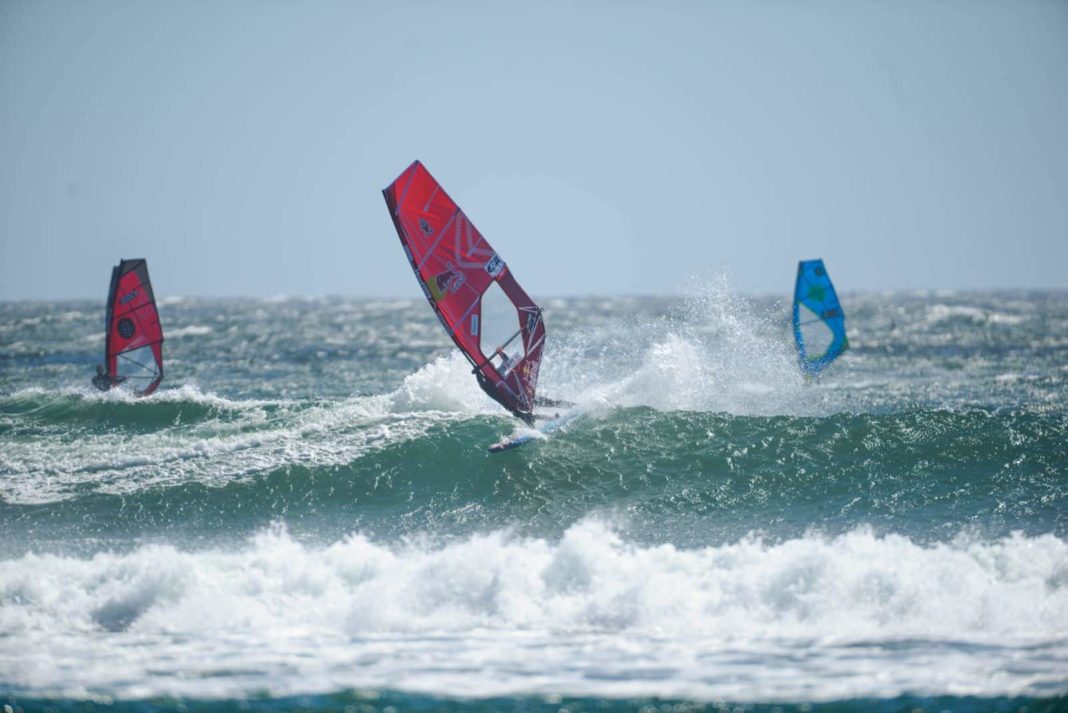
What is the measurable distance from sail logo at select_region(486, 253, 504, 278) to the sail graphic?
904cm

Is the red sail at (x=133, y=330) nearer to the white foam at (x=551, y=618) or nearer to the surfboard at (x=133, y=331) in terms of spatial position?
the surfboard at (x=133, y=331)

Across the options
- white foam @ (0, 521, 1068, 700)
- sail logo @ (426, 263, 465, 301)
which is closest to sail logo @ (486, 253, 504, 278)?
sail logo @ (426, 263, 465, 301)

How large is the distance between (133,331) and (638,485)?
39.5ft

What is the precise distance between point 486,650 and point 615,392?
8971 millimetres

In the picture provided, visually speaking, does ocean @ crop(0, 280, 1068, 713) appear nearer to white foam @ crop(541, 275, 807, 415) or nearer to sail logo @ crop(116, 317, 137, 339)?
white foam @ crop(541, 275, 807, 415)

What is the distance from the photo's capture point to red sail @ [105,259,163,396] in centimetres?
2048

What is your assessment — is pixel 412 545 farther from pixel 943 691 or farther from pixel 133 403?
pixel 133 403

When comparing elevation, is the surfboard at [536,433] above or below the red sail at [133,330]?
below

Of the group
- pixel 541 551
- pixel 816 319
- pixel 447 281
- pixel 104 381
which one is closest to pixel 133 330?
pixel 104 381

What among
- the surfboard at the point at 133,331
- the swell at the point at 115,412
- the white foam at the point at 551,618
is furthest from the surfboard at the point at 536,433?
the surfboard at the point at 133,331

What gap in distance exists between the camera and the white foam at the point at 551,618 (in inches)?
318

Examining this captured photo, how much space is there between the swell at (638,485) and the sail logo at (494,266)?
8.29 ft

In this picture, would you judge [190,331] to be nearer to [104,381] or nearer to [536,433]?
[104,381]

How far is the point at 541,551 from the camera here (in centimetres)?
1075
